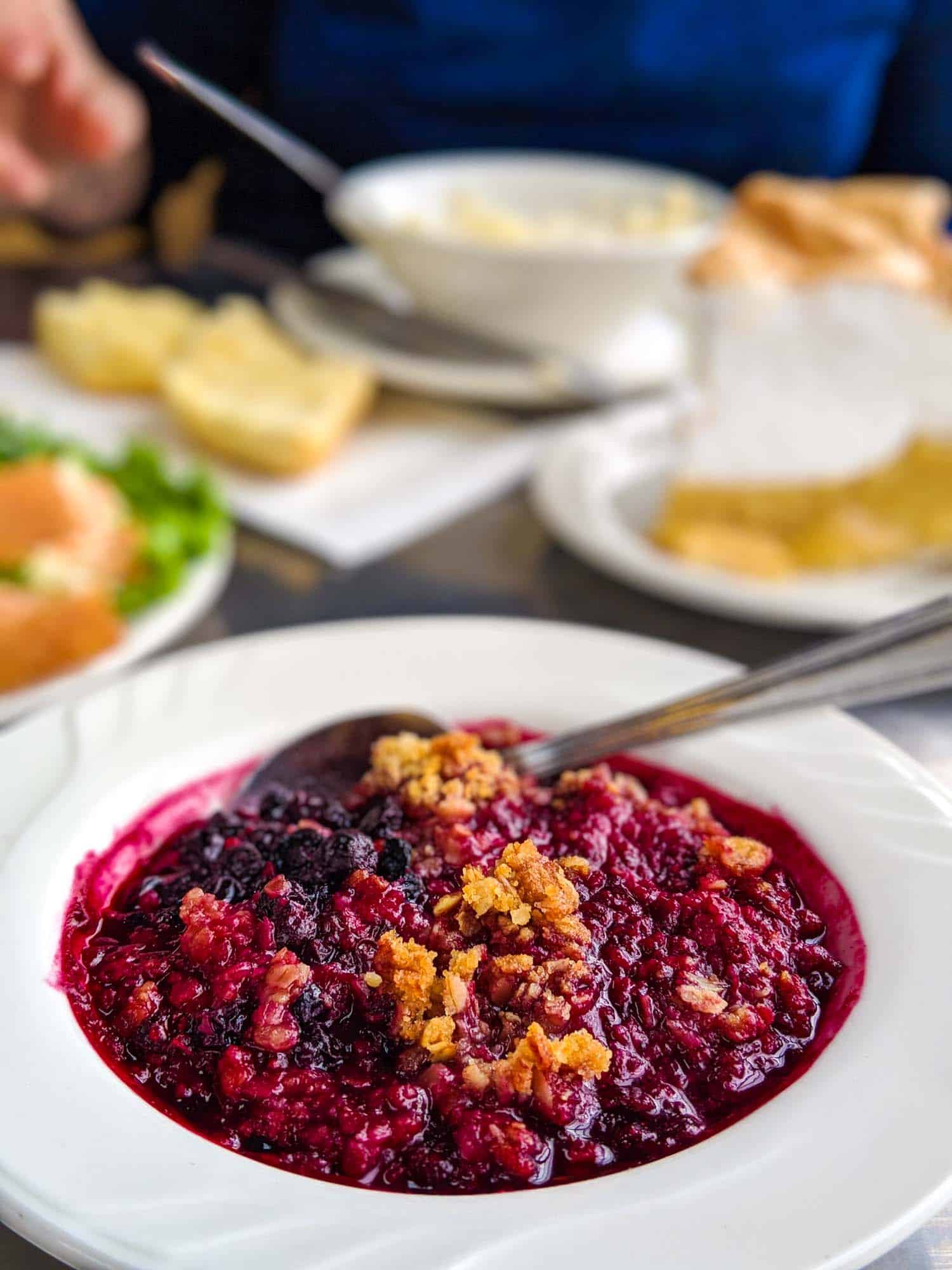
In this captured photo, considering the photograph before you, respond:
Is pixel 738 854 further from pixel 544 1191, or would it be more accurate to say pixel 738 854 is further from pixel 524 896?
pixel 544 1191

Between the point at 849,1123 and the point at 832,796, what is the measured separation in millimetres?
483

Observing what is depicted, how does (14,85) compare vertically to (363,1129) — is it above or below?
above

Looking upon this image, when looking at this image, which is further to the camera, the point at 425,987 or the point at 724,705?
the point at 724,705

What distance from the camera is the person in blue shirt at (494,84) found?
148 inches

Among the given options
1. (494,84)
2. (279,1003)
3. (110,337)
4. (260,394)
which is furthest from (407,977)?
(494,84)

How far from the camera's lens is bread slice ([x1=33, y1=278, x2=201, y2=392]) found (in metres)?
3.10

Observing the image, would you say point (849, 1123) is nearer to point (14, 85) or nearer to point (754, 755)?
point (754, 755)

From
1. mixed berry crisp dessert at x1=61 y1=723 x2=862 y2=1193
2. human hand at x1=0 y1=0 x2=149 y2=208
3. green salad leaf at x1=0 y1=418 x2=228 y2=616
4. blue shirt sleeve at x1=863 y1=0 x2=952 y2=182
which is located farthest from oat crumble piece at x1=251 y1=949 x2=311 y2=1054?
blue shirt sleeve at x1=863 y1=0 x2=952 y2=182

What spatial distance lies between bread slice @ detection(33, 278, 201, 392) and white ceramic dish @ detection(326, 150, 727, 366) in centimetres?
57

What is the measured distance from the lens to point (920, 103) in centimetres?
445

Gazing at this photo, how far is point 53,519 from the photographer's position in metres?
2.25

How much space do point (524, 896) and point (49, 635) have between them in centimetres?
105

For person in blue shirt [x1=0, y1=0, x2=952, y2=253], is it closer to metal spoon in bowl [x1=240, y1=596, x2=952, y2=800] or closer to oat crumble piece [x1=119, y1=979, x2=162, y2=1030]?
metal spoon in bowl [x1=240, y1=596, x2=952, y2=800]

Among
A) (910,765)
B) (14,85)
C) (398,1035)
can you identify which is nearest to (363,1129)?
(398,1035)
